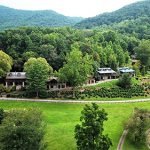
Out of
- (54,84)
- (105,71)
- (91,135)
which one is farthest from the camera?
(105,71)

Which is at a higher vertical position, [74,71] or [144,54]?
[144,54]

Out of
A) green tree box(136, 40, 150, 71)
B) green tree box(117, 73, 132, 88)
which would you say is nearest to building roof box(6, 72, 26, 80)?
green tree box(117, 73, 132, 88)

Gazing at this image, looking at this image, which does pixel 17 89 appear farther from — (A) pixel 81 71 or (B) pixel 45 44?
(B) pixel 45 44

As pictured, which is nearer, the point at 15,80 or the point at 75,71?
the point at 75,71

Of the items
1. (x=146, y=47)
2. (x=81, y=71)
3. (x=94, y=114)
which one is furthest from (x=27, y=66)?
(x=146, y=47)

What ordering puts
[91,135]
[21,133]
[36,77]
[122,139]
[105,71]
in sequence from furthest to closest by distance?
1. [105,71]
2. [36,77]
3. [122,139]
4. [91,135]
5. [21,133]

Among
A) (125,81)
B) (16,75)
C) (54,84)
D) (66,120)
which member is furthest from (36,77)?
(125,81)

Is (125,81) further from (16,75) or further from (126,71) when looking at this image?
(16,75)

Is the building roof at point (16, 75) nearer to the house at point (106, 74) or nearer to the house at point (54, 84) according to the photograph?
the house at point (54, 84)

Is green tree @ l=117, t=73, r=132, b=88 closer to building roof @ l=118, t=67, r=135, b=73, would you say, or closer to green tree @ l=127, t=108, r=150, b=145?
building roof @ l=118, t=67, r=135, b=73
